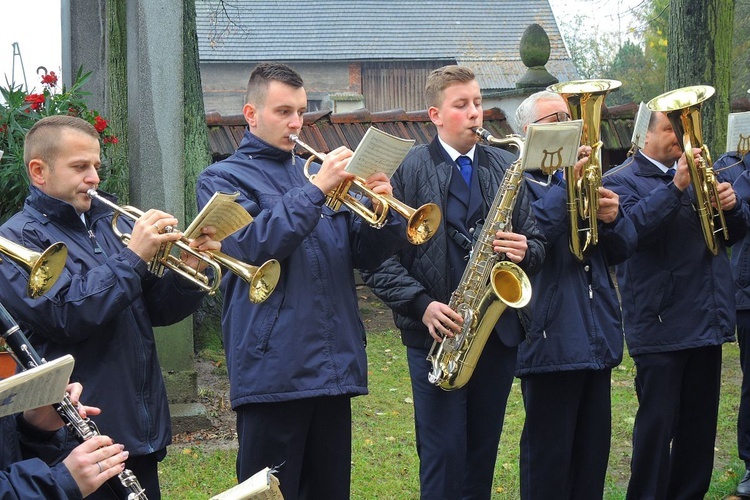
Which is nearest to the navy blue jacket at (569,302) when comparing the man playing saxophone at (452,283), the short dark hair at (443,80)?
the man playing saxophone at (452,283)

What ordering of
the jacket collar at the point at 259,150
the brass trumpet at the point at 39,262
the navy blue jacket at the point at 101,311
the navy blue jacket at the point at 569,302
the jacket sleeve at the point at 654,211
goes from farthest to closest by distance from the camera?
the jacket sleeve at the point at 654,211 → the navy blue jacket at the point at 569,302 → the jacket collar at the point at 259,150 → the navy blue jacket at the point at 101,311 → the brass trumpet at the point at 39,262

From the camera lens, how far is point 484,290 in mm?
4777

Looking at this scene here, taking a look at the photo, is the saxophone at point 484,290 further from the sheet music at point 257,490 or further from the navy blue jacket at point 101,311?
the sheet music at point 257,490

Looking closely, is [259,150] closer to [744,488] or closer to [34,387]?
[34,387]

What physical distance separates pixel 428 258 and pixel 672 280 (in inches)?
55.7

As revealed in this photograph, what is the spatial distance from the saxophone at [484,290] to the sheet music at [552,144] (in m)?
0.22

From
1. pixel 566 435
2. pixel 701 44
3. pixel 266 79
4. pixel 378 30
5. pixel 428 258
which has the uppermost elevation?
pixel 378 30

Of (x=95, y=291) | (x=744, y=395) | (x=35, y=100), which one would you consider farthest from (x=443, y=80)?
(x=35, y=100)

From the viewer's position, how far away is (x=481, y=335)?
4785 mm

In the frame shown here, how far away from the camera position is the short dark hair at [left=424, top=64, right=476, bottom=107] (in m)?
4.96

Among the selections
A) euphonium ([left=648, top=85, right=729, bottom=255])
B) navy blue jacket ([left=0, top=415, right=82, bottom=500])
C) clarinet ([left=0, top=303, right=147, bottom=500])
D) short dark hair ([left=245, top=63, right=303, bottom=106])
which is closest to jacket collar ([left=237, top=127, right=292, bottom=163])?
short dark hair ([left=245, top=63, right=303, bottom=106])

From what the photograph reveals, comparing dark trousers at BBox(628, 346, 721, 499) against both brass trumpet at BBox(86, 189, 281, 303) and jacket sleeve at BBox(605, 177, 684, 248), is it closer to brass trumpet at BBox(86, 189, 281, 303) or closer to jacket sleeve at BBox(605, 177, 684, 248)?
jacket sleeve at BBox(605, 177, 684, 248)

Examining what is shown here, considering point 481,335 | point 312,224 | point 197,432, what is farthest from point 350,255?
point 197,432

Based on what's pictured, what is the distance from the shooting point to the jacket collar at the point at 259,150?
4387 millimetres
